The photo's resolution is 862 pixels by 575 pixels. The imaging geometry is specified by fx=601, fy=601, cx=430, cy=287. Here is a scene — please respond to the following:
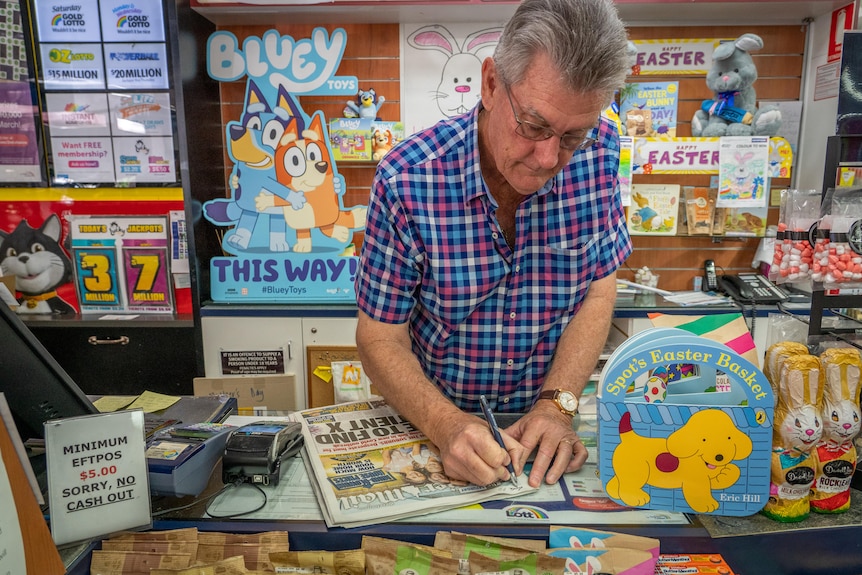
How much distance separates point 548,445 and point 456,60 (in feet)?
9.31

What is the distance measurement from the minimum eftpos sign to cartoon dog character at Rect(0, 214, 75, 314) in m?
1.17

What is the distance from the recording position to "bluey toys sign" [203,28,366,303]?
3301 mm

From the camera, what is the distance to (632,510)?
105 cm

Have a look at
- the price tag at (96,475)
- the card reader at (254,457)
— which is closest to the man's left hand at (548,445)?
the card reader at (254,457)

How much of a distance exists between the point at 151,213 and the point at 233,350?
3.10 ft

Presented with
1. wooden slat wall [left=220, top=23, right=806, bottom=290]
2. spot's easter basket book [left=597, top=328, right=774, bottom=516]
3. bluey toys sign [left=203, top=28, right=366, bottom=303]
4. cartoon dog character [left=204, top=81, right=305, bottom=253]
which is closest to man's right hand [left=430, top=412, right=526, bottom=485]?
spot's easter basket book [left=597, top=328, right=774, bottom=516]

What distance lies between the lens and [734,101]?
3.35 m

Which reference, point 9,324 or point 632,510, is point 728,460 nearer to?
point 632,510

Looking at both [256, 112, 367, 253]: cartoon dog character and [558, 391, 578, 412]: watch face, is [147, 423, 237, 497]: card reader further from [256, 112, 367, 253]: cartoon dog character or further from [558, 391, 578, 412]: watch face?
[256, 112, 367, 253]: cartoon dog character

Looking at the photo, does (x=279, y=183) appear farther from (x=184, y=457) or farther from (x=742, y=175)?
(x=742, y=175)

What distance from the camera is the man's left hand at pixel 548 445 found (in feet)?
3.73

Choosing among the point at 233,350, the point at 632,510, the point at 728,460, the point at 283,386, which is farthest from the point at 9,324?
the point at 233,350

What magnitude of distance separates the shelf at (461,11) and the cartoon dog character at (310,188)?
0.59m

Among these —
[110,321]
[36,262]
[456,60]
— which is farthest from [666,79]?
[36,262]
